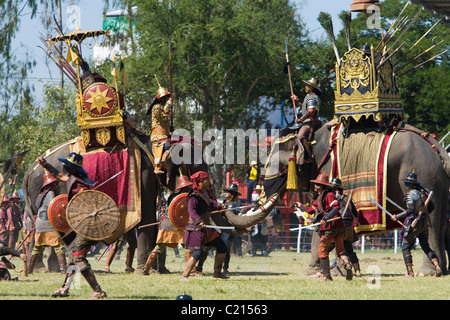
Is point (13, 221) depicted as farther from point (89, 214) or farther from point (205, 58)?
point (89, 214)

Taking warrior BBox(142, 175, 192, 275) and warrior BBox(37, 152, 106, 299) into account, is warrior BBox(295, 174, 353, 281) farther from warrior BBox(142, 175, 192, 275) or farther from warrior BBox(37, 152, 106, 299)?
warrior BBox(37, 152, 106, 299)

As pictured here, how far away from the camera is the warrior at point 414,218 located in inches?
583

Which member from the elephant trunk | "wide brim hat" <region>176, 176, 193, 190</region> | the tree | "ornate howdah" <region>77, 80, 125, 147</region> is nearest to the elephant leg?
the elephant trunk

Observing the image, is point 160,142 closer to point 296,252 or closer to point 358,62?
point 358,62

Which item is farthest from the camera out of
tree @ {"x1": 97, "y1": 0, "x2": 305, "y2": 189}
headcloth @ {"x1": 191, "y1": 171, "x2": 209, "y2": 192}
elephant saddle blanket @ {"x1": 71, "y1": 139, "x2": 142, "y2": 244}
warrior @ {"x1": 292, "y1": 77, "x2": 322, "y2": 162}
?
tree @ {"x1": 97, "y1": 0, "x2": 305, "y2": 189}

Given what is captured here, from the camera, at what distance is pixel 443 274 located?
50.3 feet

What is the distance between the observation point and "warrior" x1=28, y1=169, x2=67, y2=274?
17.0 meters

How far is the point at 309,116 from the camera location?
55.0 feet

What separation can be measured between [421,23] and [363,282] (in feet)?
100

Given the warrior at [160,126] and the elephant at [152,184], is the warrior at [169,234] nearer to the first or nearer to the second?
the elephant at [152,184]

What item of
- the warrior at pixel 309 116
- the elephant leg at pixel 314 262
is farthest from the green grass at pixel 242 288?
the warrior at pixel 309 116

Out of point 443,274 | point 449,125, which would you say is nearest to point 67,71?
point 443,274

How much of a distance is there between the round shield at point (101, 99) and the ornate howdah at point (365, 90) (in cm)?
417

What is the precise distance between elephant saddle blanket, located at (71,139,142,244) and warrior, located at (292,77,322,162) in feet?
9.98
